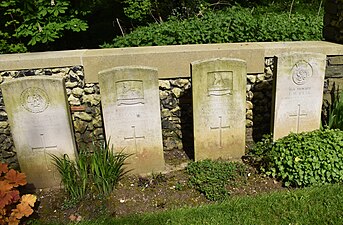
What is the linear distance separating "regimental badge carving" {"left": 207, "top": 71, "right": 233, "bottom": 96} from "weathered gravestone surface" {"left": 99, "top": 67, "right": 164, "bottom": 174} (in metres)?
0.62

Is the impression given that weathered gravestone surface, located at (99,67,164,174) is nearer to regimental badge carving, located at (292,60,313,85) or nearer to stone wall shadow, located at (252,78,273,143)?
stone wall shadow, located at (252,78,273,143)

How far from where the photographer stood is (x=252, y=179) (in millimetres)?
4105

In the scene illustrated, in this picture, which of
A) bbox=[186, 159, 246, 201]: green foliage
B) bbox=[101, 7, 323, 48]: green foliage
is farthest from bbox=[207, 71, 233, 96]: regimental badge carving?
bbox=[101, 7, 323, 48]: green foliage

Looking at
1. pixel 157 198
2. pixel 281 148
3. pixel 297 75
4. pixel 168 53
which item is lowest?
pixel 157 198

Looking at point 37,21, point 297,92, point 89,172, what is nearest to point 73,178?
point 89,172

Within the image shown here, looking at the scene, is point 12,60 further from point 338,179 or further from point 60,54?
point 338,179

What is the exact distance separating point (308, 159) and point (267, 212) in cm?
78

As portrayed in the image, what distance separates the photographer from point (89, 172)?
4008mm

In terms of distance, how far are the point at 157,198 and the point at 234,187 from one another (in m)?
0.85

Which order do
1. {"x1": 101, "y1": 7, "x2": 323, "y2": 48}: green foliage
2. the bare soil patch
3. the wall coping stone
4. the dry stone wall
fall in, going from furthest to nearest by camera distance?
1. {"x1": 101, "y1": 7, "x2": 323, "y2": 48}: green foliage
2. the dry stone wall
3. the wall coping stone
4. the bare soil patch

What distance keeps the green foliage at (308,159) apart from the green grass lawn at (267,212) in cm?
16

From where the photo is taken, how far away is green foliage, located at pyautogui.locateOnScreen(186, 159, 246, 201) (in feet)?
12.7

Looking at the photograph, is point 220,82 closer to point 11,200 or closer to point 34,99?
point 34,99

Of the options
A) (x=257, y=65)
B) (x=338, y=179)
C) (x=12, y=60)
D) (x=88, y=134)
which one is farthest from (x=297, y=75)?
(x=12, y=60)
